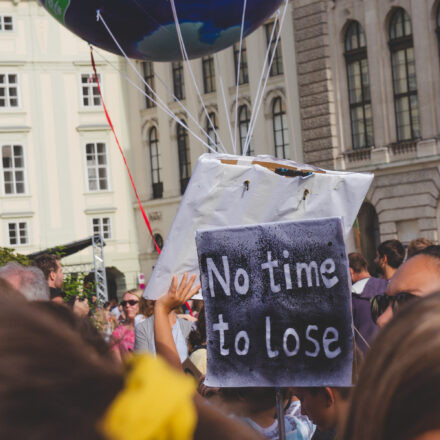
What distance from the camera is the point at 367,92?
1003 inches

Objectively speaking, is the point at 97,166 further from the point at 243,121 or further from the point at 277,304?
the point at 277,304

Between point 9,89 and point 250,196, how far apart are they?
1253 inches

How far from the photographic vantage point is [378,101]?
25000 mm

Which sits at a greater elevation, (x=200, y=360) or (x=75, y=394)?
(x=75, y=394)

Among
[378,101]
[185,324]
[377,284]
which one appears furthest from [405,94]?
[185,324]

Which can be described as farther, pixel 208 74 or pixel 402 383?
pixel 208 74

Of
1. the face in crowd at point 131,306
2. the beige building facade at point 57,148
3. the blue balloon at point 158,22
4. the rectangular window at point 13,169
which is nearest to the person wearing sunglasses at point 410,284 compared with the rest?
the blue balloon at point 158,22

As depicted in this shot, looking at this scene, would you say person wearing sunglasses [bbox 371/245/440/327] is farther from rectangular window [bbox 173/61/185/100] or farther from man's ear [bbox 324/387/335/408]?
rectangular window [bbox 173/61/185/100]

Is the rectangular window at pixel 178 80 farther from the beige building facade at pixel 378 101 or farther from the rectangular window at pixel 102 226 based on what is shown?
the beige building facade at pixel 378 101

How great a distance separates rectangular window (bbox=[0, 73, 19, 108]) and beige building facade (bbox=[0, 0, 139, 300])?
0.03 m

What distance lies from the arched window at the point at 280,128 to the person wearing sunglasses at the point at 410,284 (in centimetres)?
2564

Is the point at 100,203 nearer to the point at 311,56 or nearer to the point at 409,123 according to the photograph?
the point at 311,56

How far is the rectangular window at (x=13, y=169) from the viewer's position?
34.2 metres

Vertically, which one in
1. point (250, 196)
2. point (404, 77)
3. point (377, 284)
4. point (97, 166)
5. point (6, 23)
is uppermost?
point (6, 23)
